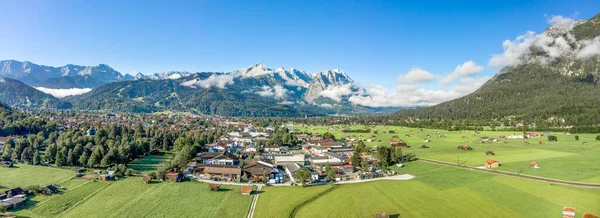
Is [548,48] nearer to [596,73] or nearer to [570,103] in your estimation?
[596,73]

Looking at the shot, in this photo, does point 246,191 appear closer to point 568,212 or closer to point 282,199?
point 282,199

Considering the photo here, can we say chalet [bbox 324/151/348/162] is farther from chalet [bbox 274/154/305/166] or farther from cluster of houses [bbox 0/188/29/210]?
cluster of houses [bbox 0/188/29/210]

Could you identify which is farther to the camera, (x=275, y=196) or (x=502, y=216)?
(x=275, y=196)

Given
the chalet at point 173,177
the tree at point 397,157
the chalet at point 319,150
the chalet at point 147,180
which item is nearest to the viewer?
the chalet at point 147,180

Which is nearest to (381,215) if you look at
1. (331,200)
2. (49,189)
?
(331,200)

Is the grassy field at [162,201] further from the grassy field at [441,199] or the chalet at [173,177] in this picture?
the grassy field at [441,199]

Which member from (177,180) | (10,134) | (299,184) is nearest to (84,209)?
(177,180)

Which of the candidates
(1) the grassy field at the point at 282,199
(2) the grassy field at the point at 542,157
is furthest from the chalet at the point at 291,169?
(2) the grassy field at the point at 542,157
